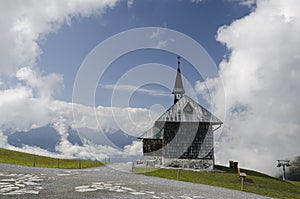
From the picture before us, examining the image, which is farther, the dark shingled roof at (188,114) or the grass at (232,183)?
the dark shingled roof at (188,114)

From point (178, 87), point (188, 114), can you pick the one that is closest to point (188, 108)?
point (188, 114)

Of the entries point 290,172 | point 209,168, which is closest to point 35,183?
point 209,168

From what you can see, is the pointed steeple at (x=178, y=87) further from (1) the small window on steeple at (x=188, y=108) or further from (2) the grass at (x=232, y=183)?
(2) the grass at (x=232, y=183)

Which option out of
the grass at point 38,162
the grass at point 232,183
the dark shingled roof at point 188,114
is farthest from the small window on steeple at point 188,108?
the grass at point 38,162

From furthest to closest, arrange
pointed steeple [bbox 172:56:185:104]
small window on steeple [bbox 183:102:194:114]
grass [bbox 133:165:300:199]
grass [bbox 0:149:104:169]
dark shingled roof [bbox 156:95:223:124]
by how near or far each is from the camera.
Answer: pointed steeple [bbox 172:56:185:104] → small window on steeple [bbox 183:102:194:114] → dark shingled roof [bbox 156:95:223:124] → grass [bbox 0:149:104:169] → grass [bbox 133:165:300:199]

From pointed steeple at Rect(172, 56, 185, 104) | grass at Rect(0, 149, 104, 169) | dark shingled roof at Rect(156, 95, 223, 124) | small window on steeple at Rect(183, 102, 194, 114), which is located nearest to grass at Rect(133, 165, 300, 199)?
grass at Rect(0, 149, 104, 169)

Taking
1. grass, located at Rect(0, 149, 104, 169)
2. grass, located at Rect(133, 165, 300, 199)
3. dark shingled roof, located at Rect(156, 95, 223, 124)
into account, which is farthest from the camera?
dark shingled roof, located at Rect(156, 95, 223, 124)

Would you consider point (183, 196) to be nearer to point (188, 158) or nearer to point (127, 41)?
point (127, 41)

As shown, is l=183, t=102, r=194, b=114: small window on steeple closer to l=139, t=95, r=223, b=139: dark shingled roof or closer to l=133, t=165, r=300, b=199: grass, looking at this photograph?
l=139, t=95, r=223, b=139: dark shingled roof

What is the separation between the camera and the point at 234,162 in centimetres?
4741

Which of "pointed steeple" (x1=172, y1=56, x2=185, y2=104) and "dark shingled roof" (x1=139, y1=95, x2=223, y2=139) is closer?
"dark shingled roof" (x1=139, y1=95, x2=223, y2=139)

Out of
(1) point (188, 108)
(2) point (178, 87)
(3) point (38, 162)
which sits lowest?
(3) point (38, 162)

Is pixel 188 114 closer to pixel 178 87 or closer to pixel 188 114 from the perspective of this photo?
pixel 188 114

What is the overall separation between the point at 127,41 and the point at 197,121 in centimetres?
1536
